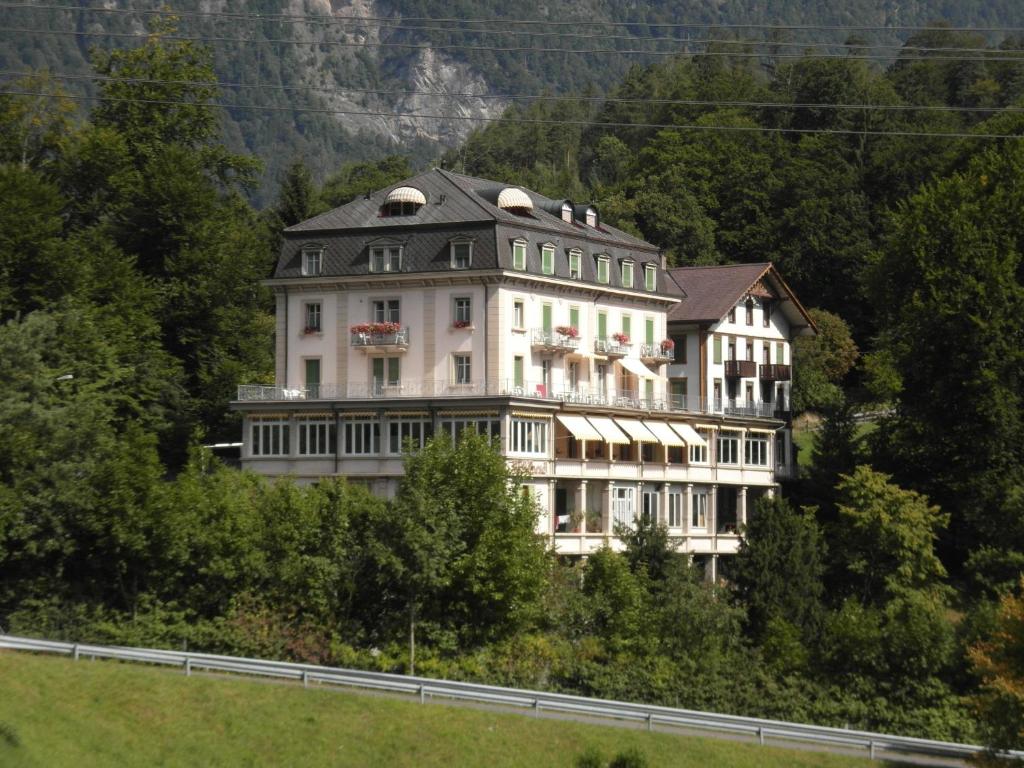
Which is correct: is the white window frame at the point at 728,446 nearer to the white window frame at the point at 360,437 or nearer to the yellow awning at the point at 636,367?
the yellow awning at the point at 636,367

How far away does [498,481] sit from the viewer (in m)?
60.8

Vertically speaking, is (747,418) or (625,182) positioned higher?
(625,182)

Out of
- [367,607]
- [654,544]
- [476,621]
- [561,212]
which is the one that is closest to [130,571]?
[367,607]

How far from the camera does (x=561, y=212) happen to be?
271ft

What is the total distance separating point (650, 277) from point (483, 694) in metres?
37.1

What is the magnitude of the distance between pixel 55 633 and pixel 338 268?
982 inches

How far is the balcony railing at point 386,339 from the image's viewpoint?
75.8 m

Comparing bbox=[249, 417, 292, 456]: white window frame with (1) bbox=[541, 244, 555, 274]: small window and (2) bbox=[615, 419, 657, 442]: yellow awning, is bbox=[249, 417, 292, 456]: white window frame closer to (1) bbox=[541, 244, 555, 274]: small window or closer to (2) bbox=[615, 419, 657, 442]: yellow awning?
(1) bbox=[541, 244, 555, 274]: small window

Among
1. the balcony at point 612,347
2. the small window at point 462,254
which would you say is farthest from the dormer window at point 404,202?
the balcony at point 612,347

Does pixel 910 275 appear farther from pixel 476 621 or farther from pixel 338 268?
pixel 476 621

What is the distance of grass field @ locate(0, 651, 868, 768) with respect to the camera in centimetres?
4434

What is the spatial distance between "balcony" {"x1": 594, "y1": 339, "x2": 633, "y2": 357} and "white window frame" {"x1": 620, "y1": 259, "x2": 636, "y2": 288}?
284 cm

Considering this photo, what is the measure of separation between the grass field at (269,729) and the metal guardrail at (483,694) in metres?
0.92

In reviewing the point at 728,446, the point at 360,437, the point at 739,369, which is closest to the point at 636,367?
the point at 728,446
